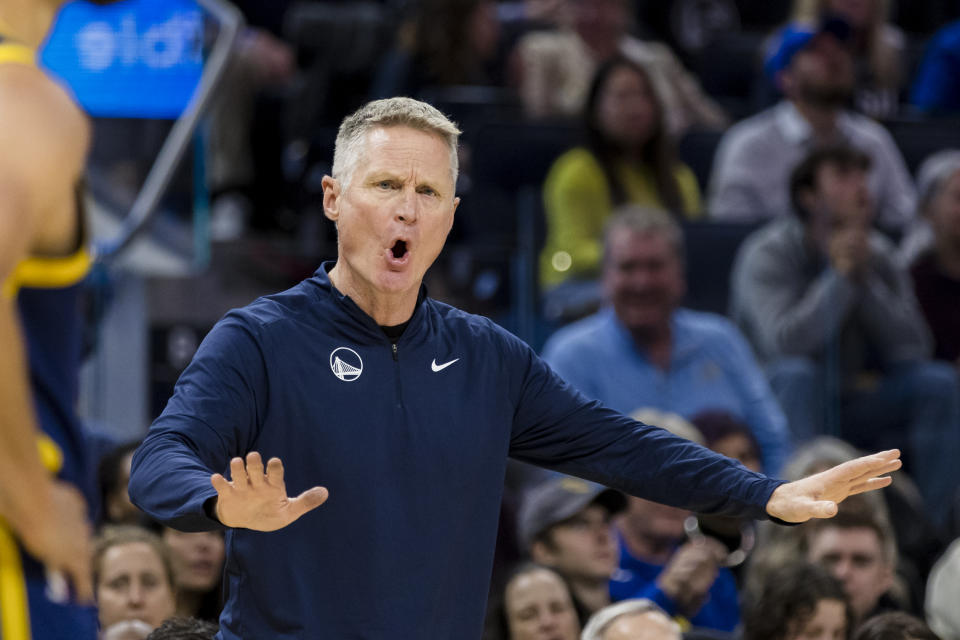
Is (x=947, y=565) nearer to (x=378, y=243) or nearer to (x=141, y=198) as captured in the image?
(x=378, y=243)

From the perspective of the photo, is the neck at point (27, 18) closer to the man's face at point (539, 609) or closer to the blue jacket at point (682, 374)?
the man's face at point (539, 609)

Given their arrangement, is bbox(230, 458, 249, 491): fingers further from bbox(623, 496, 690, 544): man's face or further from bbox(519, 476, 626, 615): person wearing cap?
bbox(623, 496, 690, 544): man's face

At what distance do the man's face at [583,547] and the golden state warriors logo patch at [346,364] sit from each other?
260 cm

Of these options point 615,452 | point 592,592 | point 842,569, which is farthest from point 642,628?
point 615,452

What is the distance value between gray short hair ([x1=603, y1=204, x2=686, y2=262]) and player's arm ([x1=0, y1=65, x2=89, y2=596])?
3.43 metres

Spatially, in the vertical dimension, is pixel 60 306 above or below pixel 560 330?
above

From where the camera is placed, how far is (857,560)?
4812mm

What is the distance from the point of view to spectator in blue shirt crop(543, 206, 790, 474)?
5.60 m

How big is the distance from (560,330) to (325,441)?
11.8 ft

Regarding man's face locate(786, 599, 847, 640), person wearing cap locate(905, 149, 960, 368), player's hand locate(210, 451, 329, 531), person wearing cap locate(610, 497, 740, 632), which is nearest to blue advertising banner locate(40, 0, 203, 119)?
person wearing cap locate(610, 497, 740, 632)

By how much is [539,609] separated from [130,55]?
3.12 meters

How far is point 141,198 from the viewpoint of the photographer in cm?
630

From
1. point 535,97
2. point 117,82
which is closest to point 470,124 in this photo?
point 535,97

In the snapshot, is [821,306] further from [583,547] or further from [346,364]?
[346,364]
